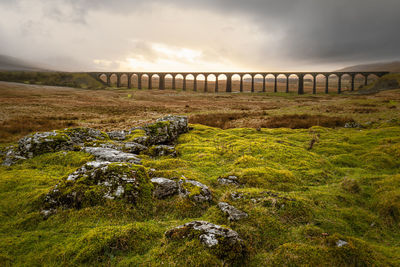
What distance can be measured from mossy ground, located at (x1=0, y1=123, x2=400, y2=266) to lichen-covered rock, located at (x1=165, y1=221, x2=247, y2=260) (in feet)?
0.36

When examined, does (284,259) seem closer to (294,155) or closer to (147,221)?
(147,221)

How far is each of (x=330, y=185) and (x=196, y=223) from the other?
482 centimetres

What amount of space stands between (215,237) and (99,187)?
3.03 meters

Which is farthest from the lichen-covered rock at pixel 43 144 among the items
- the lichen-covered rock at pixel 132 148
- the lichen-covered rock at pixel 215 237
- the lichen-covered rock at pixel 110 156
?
the lichen-covered rock at pixel 215 237

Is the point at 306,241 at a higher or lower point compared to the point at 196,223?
lower

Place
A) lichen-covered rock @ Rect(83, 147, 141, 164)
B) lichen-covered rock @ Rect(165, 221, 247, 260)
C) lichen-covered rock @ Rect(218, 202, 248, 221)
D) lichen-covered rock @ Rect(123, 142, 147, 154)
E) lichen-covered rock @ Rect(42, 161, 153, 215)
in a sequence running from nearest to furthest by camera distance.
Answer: lichen-covered rock @ Rect(165, 221, 247, 260), lichen-covered rock @ Rect(218, 202, 248, 221), lichen-covered rock @ Rect(42, 161, 153, 215), lichen-covered rock @ Rect(83, 147, 141, 164), lichen-covered rock @ Rect(123, 142, 147, 154)

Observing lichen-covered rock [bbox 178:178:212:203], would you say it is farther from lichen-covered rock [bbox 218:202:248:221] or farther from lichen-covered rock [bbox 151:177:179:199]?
lichen-covered rock [bbox 218:202:248:221]

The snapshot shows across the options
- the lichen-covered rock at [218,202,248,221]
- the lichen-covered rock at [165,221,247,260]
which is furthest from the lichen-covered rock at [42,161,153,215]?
the lichen-covered rock at [218,202,248,221]

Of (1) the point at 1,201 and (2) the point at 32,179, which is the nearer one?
(1) the point at 1,201

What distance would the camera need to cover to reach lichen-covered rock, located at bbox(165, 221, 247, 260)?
3.16m

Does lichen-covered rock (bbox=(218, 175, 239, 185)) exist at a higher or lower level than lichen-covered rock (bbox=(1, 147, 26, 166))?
lower

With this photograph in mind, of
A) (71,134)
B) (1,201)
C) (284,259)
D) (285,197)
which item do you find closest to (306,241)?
(284,259)

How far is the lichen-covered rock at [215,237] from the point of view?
3.16m

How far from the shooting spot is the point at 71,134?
30.6 feet
